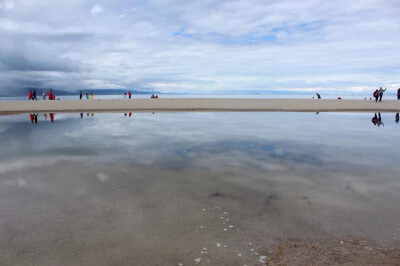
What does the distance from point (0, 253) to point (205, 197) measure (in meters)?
4.16

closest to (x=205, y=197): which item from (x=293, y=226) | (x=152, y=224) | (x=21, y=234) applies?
(x=152, y=224)

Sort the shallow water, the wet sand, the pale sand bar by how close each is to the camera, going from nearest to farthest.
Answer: the wet sand → the shallow water → the pale sand bar

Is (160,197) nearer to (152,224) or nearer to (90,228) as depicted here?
(152,224)

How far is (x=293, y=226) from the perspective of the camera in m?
5.91

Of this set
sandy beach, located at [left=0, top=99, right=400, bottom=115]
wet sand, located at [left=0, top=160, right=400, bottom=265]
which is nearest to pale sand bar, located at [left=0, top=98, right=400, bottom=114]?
sandy beach, located at [left=0, top=99, right=400, bottom=115]

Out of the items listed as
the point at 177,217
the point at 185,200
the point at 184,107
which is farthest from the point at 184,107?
the point at 177,217

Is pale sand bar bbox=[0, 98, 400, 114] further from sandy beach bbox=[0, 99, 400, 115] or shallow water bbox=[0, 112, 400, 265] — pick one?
shallow water bbox=[0, 112, 400, 265]

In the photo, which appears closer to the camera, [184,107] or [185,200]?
[185,200]

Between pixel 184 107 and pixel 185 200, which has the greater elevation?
pixel 184 107

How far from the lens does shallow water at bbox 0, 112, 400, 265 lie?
515 cm

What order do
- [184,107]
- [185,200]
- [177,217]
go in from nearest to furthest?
1. [177,217]
2. [185,200]
3. [184,107]

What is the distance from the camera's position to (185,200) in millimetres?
7227

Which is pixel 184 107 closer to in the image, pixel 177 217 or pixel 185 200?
pixel 185 200

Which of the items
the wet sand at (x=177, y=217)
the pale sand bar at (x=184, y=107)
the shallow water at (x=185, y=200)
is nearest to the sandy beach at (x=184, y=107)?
the pale sand bar at (x=184, y=107)
